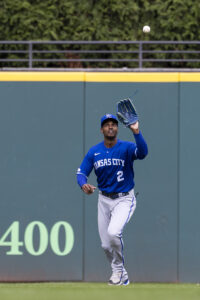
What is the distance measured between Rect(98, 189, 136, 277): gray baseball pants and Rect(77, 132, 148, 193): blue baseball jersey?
0.13 meters

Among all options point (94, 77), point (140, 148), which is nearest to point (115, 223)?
point (140, 148)

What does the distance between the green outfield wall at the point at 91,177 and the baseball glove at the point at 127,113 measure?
141 centimetres

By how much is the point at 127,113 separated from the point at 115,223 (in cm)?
120

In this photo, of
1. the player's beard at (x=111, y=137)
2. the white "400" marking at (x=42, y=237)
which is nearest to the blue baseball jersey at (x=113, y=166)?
the player's beard at (x=111, y=137)

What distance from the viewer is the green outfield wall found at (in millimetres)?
10211

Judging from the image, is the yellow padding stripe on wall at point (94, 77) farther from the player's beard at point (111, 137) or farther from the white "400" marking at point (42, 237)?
the white "400" marking at point (42, 237)

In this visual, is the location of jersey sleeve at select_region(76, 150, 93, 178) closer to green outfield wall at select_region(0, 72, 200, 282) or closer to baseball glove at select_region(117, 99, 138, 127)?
baseball glove at select_region(117, 99, 138, 127)

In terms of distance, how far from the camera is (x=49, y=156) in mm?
10273

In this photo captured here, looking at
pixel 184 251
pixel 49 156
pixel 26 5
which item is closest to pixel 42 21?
pixel 26 5

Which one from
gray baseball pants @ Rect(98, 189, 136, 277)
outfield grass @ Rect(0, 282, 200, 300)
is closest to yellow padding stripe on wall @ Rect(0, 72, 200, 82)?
gray baseball pants @ Rect(98, 189, 136, 277)

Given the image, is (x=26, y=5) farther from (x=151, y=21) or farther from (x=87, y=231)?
(x=87, y=231)

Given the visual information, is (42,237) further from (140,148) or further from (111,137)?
(140,148)

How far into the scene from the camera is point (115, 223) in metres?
8.90

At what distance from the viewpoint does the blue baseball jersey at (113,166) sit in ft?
29.7
